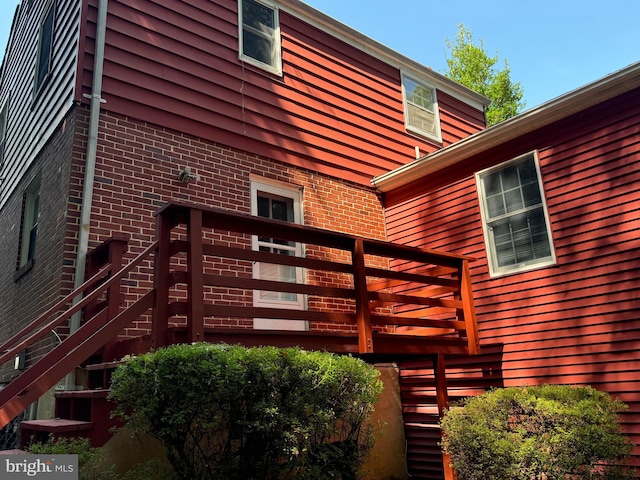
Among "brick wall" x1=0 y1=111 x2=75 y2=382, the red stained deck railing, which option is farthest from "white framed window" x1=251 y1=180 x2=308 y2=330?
"brick wall" x1=0 y1=111 x2=75 y2=382

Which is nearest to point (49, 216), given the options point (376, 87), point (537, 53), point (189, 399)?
point (189, 399)

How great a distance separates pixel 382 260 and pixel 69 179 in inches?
174

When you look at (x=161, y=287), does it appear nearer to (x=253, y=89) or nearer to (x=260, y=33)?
(x=253, y=89)

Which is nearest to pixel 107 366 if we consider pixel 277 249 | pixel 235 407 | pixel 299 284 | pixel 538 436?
pixel 235 407

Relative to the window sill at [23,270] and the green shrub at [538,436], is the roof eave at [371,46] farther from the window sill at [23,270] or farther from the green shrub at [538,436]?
the green shrub at [538,436]

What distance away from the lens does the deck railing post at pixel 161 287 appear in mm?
3469

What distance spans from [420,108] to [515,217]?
3.89m

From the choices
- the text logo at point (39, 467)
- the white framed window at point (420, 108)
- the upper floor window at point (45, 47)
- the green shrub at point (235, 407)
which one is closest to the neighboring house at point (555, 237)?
the white framed window at point (420, 108)

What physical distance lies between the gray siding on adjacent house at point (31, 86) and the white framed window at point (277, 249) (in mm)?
2470

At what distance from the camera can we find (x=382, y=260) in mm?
7664

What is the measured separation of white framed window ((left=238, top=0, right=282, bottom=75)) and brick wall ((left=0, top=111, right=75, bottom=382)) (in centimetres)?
275

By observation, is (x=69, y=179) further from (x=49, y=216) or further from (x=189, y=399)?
(x=189, y=399)

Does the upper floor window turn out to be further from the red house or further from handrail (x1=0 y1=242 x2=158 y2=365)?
handrail (x1=0 y1=242 x2=158 y2=365)

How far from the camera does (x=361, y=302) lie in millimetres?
4711
